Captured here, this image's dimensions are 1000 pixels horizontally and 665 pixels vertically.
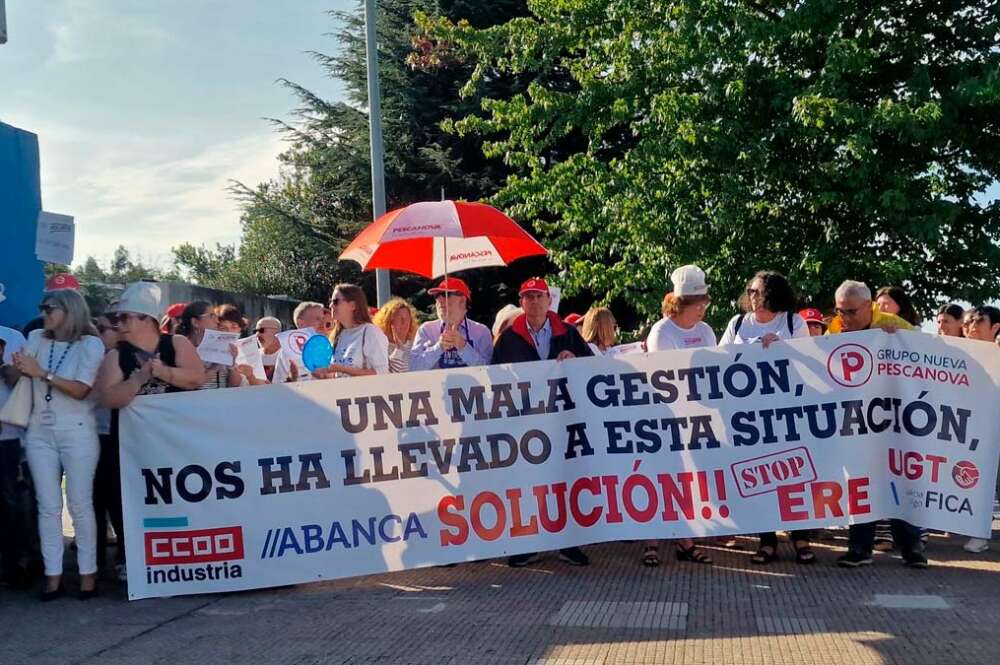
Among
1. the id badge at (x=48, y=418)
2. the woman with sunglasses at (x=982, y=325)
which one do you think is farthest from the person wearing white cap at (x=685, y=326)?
the id badge at (x=48, y=418)

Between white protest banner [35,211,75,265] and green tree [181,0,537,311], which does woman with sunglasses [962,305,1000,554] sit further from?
green tree [181,0,537,311]

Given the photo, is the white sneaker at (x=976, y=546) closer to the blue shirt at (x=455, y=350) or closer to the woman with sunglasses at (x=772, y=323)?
the woman with sunglasses at (x=772, y=323)

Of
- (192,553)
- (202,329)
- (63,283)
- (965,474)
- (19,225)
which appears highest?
(19,225)

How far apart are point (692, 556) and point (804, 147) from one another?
7057 mm

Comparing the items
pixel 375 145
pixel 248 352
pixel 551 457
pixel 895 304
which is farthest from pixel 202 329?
pixel 375 145

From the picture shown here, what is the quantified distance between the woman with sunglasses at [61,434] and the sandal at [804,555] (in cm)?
467

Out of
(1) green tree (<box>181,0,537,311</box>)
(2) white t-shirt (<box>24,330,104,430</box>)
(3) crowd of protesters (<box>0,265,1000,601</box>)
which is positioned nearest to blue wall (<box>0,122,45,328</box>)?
(3) crowd of protesters (<box>0,265,1000,601</box>)

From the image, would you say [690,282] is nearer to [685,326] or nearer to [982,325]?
[685,326]

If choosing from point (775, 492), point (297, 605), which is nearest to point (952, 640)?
point (775, 492)

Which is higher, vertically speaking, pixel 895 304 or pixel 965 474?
pixel 895 304

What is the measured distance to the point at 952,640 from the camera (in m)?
5.15

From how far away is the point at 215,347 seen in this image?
675 cm

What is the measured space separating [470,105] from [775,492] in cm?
1781

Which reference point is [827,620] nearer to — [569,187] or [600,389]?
[600,389]
